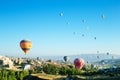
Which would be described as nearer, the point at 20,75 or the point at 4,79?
the point at 4,79

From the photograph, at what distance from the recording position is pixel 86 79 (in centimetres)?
12575

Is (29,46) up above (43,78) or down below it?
above

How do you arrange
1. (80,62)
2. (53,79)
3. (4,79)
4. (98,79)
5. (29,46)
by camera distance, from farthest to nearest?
(53,79) → (98,79) → (4,79) → (80,62) → (29,46)

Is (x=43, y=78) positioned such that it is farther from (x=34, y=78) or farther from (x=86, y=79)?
(x=86, y=79)

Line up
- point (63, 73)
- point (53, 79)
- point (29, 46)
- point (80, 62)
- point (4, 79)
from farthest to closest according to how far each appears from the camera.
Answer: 1. point (63, 73)
2. point (53, 79)
3. point (4, 79)
4. point (80, 62)
5. point (29, 46)

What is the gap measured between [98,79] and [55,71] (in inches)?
2316

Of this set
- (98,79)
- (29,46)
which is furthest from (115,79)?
(29,46)

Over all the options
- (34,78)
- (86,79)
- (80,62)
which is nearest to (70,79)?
(86,79)

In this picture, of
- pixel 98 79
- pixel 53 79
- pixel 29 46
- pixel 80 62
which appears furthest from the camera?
pixel 53 79

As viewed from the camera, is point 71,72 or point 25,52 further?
point 71,72

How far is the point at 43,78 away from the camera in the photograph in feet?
422

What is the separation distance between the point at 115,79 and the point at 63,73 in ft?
206

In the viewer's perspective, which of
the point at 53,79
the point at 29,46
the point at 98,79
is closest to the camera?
the point at 29,46

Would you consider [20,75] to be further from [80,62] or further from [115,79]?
Answer: [80,62]
